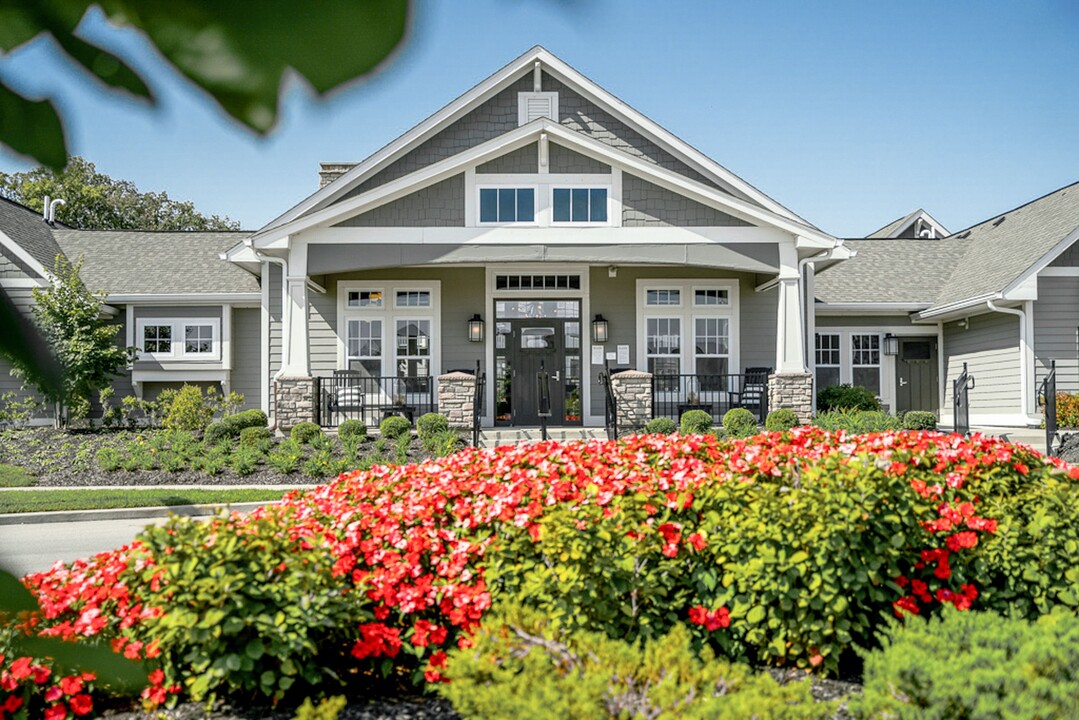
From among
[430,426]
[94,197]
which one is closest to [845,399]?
[430,426]

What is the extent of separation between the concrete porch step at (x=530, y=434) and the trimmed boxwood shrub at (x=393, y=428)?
4.23 ft

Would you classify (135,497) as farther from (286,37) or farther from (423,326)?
(286,37)

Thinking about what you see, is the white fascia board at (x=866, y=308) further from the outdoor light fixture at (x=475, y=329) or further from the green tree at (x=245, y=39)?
the green tree at (x=245, y=39)

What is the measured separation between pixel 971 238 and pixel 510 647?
81.0ft

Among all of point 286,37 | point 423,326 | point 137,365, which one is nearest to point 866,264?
point 423,326

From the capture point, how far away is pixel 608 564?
3924 millimetres

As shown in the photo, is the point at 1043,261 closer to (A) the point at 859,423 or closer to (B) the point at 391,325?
(A) the point at 859,423

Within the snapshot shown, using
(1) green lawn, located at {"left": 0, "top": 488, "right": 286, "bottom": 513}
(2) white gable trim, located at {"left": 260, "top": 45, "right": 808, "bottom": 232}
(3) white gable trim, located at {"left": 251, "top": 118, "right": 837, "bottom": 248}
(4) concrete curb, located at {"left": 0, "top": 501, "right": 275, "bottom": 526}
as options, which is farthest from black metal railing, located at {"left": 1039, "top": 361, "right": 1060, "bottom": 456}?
(4) concrete curb, located at {"left": 0, "top": 501, "right": 275, "bottom": 526}

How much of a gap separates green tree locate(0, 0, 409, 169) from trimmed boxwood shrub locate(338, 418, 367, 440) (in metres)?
13.9

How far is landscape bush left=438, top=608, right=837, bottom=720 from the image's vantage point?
254 centimetres

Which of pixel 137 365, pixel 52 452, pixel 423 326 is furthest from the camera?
pixel 137 365

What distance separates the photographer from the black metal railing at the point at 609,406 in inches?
596

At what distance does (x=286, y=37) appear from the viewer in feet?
1.34

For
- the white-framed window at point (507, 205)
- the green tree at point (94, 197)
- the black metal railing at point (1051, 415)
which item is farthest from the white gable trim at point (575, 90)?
the green tree at point (94, 197)
